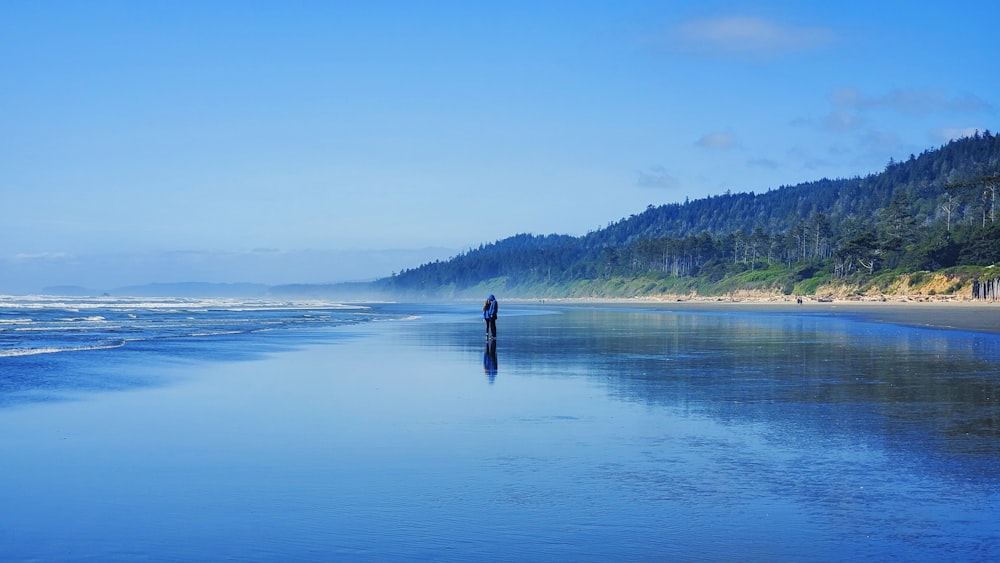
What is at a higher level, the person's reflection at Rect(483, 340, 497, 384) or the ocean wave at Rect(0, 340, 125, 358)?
the ocean wave at Rect(0, 340, 125, 358)

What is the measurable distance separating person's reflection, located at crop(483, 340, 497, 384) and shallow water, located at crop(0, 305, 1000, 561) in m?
0.50

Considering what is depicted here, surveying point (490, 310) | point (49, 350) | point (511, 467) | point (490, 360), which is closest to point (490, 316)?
point (490, 310)

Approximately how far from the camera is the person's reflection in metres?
20.0

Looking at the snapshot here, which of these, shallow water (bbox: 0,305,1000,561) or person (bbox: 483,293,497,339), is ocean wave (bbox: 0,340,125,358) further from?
person (bbox: 483,293,497,339)

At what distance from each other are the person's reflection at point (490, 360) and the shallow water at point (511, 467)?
0.50 meters

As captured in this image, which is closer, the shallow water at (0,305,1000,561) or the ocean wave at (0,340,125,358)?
the shallow water at (0,305,1000,561)

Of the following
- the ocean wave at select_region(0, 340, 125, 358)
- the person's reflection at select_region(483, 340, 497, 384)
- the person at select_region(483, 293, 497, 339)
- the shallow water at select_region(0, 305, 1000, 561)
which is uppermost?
the person at select_region(483, 293, 497, 339)

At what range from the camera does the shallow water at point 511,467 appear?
274 inches

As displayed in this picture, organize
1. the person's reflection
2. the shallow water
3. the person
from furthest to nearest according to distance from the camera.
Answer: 1. the person
2. the person's reflection
3. the shallow water

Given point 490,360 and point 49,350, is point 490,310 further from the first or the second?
point 49,350

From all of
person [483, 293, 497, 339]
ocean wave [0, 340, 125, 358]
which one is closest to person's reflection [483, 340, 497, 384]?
person [483, 293, 497, 339]

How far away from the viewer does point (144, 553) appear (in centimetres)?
672

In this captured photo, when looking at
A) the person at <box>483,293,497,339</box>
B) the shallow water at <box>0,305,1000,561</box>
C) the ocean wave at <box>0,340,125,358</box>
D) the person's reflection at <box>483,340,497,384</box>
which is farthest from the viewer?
the person at <box>483,293,497,339</box>

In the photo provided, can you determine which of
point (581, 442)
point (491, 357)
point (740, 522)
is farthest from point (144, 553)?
point (491, 357)
